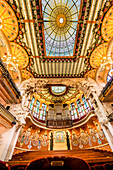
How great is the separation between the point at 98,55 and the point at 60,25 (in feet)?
17.2

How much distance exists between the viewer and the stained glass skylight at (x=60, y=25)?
7.37 m

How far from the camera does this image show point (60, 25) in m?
8.55

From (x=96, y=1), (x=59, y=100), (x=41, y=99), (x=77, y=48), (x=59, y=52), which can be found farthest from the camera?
(x=59, y=100)

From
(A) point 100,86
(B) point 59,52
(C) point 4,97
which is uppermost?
(B) point 59,52

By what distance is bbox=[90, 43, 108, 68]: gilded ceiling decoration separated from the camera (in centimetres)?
880

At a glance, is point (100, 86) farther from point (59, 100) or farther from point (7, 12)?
point (7, 12)

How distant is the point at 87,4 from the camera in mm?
6523

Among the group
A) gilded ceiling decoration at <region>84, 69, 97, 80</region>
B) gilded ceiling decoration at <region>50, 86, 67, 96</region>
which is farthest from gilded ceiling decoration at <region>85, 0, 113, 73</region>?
gilded ceiling decoration at <region>50, 86, 67, 96</region>

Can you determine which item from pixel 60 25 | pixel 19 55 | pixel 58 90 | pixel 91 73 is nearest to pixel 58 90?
pixel 58 90

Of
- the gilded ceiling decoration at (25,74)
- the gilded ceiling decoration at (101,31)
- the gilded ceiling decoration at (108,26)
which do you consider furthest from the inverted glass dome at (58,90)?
the gilded ceiling decoration at (108,26)

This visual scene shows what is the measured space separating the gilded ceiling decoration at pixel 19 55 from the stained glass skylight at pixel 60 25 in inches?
103

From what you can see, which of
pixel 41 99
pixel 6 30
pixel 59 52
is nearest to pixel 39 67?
pixel 59 52

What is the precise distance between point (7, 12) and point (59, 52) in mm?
5787

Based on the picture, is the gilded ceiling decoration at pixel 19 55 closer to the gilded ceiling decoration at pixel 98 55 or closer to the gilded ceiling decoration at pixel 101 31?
the gilded ceiling decoration at pixel 101 31
